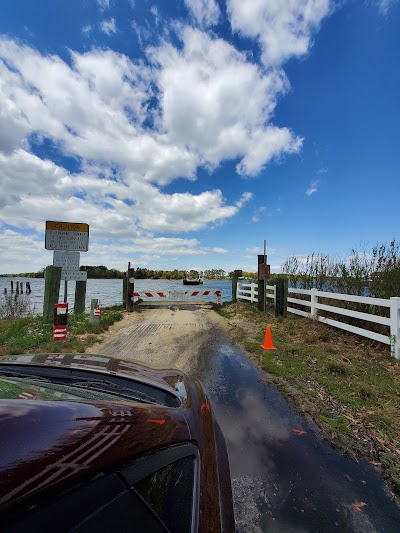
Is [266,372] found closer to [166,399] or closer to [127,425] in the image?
[166,399]

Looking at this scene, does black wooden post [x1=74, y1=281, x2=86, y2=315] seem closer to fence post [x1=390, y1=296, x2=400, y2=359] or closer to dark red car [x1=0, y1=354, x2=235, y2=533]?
fence post [x1=390, y1=296, x2=400, y2=359]

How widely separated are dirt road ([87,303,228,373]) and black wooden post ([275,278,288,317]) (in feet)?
7.04

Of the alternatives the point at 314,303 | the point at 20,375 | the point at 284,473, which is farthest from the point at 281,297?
the point at 20,375

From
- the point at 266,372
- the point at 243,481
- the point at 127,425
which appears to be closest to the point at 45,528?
the point at 127,425

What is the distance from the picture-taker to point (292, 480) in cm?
255

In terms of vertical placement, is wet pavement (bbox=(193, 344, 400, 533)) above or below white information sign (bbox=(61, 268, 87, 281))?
below

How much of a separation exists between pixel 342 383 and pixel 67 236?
9.16 metres

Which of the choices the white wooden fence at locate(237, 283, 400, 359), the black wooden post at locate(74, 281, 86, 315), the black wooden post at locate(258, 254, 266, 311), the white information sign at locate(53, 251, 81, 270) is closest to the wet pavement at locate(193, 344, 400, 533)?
the white wooden fence at locate(237, 283, 400, 359)

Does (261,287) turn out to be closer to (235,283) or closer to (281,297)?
(281,297)

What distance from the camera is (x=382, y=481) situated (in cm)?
259

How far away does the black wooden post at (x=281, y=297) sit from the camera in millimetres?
11031

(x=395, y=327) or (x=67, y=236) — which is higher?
(x=67, y=236)

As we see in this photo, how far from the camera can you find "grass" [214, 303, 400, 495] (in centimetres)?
315

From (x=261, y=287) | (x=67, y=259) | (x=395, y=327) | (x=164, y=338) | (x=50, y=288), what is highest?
(x=67, y=259)
